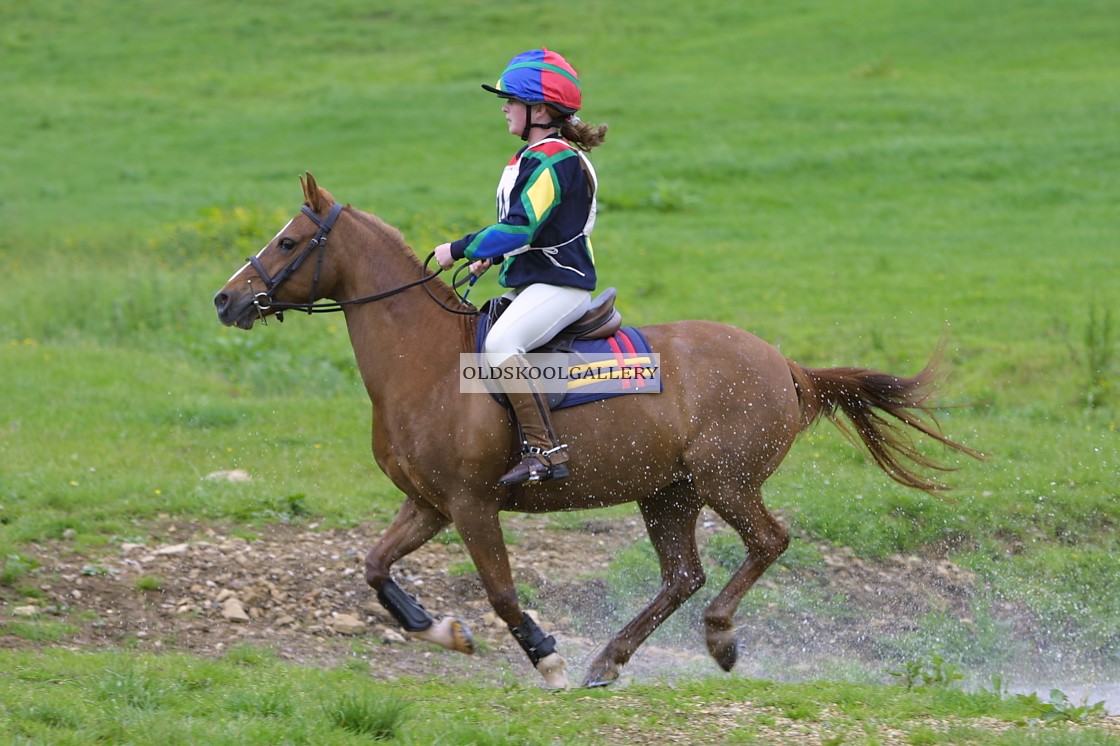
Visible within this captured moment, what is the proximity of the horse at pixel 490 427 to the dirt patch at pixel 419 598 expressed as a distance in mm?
526

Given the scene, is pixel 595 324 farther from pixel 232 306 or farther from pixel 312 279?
pixel 232 306

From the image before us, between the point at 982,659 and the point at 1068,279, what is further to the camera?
the point at 1068,279

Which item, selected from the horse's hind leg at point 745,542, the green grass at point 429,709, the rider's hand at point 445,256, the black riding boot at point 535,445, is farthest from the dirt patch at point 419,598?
the rider's hand at point 445,256

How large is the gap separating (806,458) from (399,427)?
4558 millimetres

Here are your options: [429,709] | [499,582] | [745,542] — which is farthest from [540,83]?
[429,709]

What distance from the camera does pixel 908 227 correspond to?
18.9 metres

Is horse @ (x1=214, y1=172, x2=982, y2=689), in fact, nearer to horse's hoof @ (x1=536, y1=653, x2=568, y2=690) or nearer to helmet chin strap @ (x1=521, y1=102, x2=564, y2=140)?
horse's hoof @ (x1=536, y1=653, x2=568, y2=690)

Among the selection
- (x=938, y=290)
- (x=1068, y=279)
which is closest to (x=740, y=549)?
(x=938, y=290)

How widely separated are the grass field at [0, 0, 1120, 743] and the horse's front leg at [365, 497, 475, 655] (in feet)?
1.82

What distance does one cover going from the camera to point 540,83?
625 centimetres

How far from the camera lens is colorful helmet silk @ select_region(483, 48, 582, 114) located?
6.26 meters

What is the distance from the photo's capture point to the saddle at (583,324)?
6.48 metres

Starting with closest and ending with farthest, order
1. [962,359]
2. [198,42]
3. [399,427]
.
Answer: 1. [399,427]
2. [962,359]
3. [198,42]

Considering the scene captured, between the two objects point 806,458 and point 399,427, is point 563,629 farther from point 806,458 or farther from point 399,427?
point 806,458
